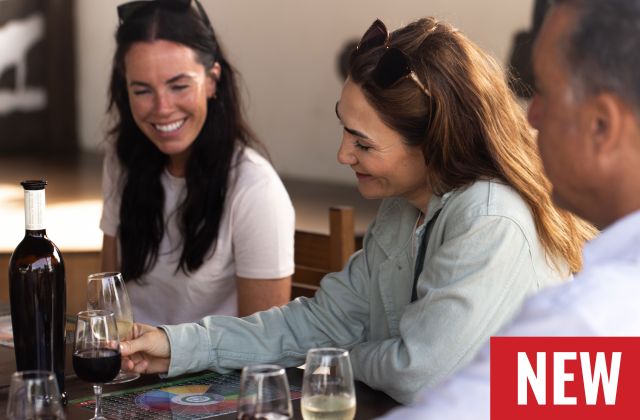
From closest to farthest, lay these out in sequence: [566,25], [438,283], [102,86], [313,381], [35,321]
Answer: [566,25] → [313,381] → [35,321] → [438,283] → [102,86]

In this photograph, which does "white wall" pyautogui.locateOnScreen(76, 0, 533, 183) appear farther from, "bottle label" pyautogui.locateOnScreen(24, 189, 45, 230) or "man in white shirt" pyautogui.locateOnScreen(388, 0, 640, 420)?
"man in white shirt" pyautogui.locateOnScreen(388, 0, 640, 420)

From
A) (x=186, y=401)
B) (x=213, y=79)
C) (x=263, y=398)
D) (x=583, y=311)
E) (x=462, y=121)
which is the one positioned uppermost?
(x=213, y=79)

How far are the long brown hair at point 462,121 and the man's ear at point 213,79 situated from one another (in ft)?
2.91

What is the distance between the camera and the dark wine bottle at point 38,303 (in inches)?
69.7

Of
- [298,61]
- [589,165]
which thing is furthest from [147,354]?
[298,61]

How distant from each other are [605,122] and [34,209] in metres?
0.94

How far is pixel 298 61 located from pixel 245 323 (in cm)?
706

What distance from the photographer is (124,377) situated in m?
1.95

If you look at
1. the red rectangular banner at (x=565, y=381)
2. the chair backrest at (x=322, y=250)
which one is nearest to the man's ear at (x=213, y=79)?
the chair backrest at (x=322, y=250)

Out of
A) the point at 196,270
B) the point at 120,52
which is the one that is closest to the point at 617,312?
the point at 196,270

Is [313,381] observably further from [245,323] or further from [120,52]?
[120,52]

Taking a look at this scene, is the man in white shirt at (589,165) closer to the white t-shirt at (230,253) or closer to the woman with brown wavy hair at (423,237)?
the woman with brown wavy hair at (423,237)

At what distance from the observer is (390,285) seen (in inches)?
84.3

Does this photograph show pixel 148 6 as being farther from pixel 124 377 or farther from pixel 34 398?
pixel 34 398
